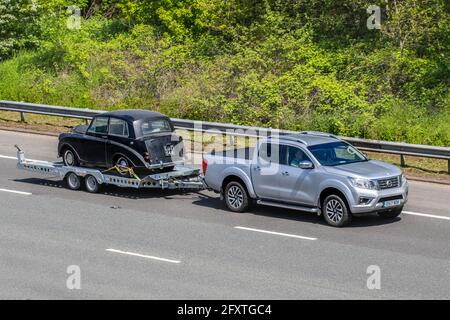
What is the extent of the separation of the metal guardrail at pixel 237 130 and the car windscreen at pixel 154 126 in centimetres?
289

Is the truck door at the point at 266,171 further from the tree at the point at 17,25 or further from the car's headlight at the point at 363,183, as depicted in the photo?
the tree at the point at 17,25

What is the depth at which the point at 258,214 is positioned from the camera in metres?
20.7

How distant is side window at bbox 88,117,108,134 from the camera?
904 inches

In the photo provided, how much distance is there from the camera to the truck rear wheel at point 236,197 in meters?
20.7

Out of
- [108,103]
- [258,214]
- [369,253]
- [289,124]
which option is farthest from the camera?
[108,103]

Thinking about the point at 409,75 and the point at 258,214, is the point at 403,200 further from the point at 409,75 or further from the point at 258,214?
the point at 409,75

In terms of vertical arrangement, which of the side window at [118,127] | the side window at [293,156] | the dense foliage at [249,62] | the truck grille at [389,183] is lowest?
the truck grille at [389,183]

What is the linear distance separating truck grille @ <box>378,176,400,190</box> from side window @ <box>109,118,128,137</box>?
643 cm

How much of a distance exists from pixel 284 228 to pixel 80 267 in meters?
4.69

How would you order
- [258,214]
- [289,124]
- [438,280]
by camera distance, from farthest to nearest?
[289,124] < [258,214] < [438,280]

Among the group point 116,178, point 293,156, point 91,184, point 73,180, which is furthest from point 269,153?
point 73,180

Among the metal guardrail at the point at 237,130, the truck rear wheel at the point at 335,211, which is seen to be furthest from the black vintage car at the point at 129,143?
the truck rear wheel at the point at 335,211

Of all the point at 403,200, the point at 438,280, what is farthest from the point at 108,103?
the point at 438,280

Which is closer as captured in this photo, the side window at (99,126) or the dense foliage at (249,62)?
the side window at (99,126)
